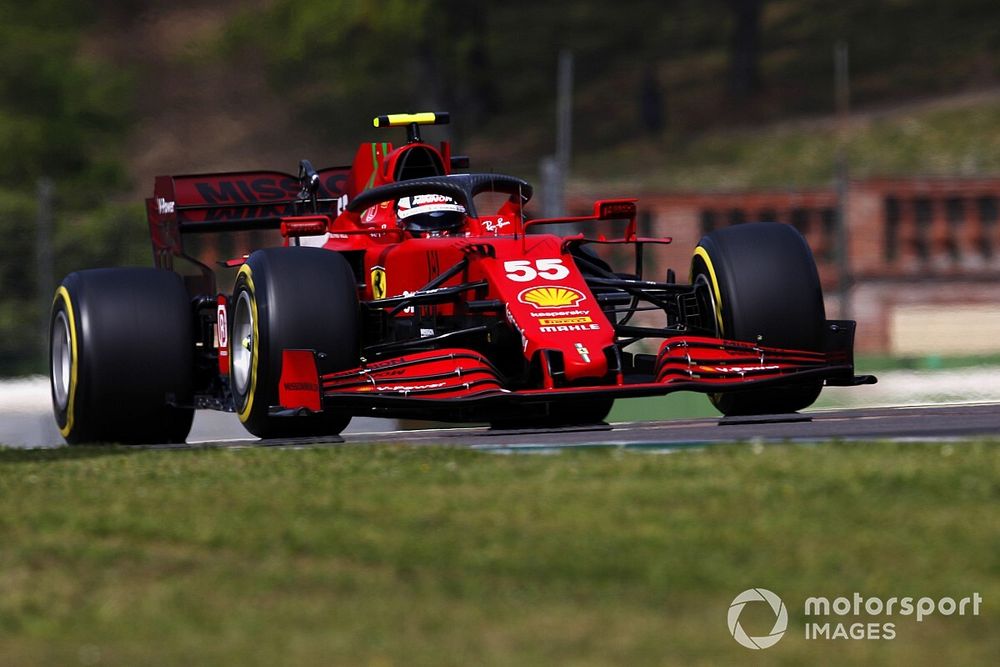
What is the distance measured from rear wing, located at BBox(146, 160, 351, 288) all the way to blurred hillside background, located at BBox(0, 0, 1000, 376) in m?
22.1

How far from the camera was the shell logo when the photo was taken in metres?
10.2

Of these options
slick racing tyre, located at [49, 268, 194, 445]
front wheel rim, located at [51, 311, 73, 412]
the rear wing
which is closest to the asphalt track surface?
slick racing tyre, located at [49, 268, 194, 445]

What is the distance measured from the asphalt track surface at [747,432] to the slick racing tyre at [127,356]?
970mm

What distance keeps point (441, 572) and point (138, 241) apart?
1680cm

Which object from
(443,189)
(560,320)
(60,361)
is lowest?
(60,361)

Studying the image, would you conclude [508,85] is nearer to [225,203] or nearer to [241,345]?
[225,203]

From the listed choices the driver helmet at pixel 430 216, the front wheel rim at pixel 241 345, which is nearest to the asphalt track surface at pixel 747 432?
the front wheel rim at pixel 241 345

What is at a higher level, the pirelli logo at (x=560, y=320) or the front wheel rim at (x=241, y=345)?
the pirelli logo at (x=560, y=320)

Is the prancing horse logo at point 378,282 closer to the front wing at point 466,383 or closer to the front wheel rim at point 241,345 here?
the front wheel rim at point 241,345

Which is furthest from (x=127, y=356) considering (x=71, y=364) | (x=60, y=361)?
(x=60, y=361)

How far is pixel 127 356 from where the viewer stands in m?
11.1

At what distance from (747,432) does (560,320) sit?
4.02 ft

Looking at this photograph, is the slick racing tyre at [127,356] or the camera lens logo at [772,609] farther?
the slick racing tyre at [127,356]

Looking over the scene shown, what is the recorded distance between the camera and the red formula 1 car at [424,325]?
389 inches
